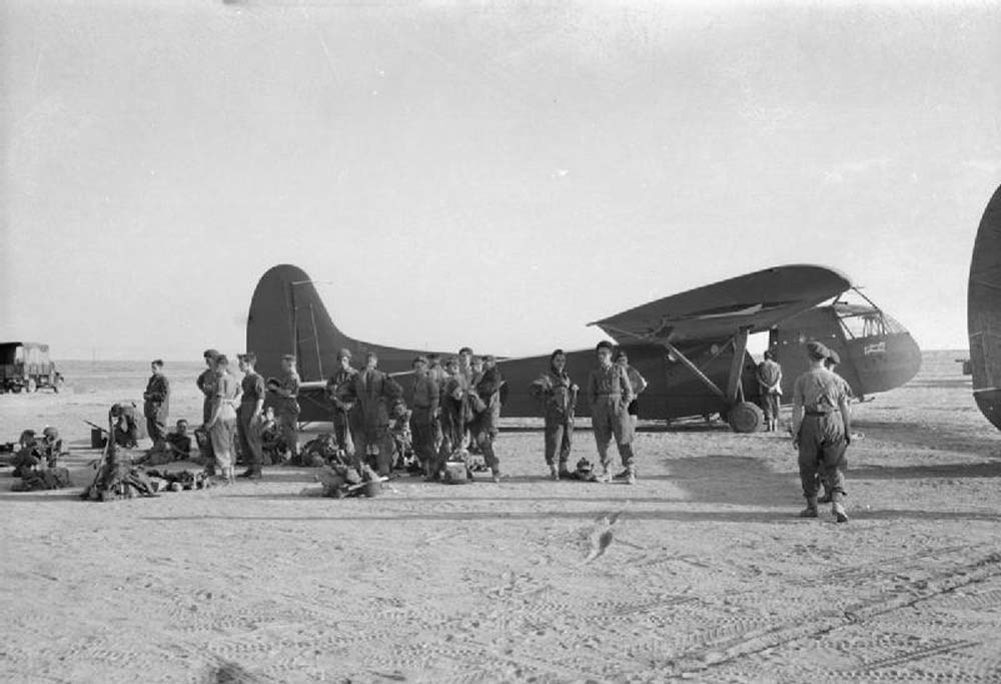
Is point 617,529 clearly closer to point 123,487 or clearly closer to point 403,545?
point 403,545

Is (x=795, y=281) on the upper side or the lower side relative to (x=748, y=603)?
upper

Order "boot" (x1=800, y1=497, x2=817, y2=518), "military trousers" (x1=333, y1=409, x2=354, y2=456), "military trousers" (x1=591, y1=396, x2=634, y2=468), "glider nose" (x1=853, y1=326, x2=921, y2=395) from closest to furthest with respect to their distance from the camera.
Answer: "boot" (x1=800, y1=497, x2=817, y2=518) < "military trousers" (x1=591, y1=396, x2=634, y2=468) < "military trousers" (x1=333, y1=409, x2=354, y2=456) < "glider nose" (x1=853, y1=326, x2=921, y2=395)

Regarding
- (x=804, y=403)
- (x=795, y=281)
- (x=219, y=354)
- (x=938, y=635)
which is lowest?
(x=938, y=635)

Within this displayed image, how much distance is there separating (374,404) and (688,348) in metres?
8.30

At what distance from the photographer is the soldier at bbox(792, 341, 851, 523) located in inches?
297

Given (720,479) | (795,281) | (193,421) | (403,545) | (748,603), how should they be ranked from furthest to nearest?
(193,421), (795,281), (720,479), (403,545), (748,603)

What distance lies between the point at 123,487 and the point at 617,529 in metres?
6.07

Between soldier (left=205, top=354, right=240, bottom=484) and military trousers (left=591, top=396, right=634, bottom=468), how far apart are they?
4.98 m

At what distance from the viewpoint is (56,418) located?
948 inches

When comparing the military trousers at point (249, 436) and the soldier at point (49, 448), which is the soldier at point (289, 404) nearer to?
the military trousers at point (249, 436)

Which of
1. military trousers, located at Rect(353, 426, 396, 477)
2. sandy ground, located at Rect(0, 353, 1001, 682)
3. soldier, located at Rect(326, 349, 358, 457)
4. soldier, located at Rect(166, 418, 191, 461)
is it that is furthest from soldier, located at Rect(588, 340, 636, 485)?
soldier, located at Rect(166, 418, 191, 461)

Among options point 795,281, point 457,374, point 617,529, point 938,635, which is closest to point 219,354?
point 457,374

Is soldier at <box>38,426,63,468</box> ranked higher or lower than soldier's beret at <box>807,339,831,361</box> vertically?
lower

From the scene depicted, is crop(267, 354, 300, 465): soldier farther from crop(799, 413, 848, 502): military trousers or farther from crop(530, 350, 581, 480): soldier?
crop(799, 413, 848, 502): military trousers
